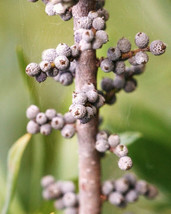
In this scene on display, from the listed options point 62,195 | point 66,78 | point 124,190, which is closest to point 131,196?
point 124,190

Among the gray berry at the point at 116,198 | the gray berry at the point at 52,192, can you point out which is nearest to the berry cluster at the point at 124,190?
the gray berry at the point at 116,198

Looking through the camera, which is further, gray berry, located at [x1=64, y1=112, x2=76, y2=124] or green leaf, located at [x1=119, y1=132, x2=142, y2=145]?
green leaf, located at [x1=119, y1=132, x2=142, y2=145]

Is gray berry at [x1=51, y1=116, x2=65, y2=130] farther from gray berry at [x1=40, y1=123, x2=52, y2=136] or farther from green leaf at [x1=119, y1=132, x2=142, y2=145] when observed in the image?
green leaf at [x1=119, y1=132, x2=142, y2=145]

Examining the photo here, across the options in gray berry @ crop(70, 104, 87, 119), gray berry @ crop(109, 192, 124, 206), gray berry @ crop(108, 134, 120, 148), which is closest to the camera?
gray berry @ crop(70, 104, 87, 119)

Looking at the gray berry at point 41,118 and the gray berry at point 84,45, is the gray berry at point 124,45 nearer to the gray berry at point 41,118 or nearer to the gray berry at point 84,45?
the gray berry at point 84,45

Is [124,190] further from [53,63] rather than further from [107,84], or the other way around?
[53,63]

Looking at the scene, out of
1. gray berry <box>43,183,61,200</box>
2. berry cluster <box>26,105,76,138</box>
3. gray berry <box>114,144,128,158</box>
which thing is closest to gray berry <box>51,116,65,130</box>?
berry cluster <box>26,105,76,138</box>
